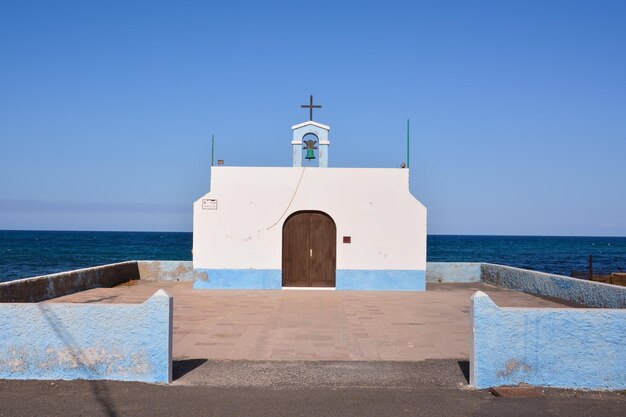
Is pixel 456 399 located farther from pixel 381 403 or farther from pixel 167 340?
pixel 167 340

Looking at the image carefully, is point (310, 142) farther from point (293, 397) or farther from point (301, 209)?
point (293, 397)

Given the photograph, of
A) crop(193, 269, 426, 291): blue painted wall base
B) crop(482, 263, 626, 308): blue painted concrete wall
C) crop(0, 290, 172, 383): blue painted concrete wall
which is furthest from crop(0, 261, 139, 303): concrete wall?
crop(482, 263, 626, 308): blue painted concrete wall

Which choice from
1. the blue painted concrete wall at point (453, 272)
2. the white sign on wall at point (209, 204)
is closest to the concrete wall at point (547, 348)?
the white sign on wall at point (209, 204)

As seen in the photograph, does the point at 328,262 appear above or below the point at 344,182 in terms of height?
below

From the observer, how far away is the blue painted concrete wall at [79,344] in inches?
289

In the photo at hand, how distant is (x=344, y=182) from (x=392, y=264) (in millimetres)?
2623

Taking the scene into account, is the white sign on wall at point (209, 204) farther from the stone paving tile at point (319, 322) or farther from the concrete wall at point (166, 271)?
the concrete wall at point (166, 271)

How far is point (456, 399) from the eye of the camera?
22.4ft

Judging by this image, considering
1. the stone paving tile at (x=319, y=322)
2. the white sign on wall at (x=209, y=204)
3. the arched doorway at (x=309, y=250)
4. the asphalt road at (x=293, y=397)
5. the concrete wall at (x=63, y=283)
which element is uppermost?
the white sign on wall at (x=209, y=204)

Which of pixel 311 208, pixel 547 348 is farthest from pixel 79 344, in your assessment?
pixel 311 208

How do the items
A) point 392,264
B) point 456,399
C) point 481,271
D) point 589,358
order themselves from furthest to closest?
point 481,271
point 392,264
point 589,358
point 456,399

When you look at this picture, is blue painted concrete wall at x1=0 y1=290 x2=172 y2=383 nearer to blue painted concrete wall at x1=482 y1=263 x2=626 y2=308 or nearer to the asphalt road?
the asphalt road

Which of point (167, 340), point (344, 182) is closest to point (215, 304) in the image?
point (344, 182)

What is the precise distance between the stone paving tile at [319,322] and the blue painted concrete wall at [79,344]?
1559mm
